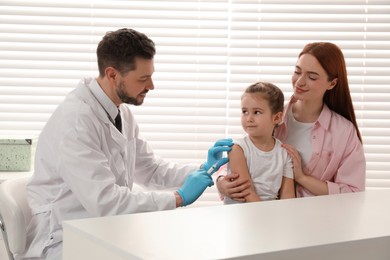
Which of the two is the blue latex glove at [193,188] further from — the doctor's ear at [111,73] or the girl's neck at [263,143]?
the doctor's ear at [111,73]

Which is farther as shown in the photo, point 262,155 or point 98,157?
point 262,155

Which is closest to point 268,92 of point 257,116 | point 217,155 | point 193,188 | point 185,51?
point 257,116

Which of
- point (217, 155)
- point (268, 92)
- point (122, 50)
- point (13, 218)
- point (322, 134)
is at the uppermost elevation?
point (122, 50)

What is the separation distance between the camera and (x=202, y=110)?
3.69 meters

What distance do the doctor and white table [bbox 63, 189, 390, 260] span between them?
2.03ft

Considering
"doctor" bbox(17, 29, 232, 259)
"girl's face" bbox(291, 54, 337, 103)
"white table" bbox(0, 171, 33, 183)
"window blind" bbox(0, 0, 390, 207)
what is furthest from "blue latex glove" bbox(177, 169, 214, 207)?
"window blind" bbox(0, 0, 390, 207)

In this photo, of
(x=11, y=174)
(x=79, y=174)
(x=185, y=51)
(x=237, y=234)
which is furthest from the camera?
(x=185, y=51)

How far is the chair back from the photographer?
224 cm

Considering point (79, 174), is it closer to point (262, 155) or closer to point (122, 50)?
point (122, 50)

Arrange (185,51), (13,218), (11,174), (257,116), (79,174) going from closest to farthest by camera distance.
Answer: (13,218) < (79,174) < (257,116) < (11,174) < (185,51)

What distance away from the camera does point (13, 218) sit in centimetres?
224

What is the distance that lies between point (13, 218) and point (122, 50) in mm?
757

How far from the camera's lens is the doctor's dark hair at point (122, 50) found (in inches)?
103

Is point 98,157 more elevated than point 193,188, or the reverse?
point 98,157
